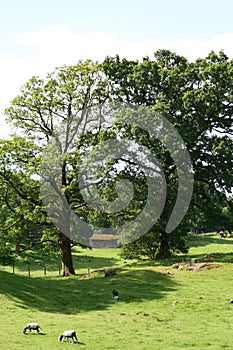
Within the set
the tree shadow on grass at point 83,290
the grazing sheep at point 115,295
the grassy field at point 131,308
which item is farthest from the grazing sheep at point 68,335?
the grazing sheep at point 115,295

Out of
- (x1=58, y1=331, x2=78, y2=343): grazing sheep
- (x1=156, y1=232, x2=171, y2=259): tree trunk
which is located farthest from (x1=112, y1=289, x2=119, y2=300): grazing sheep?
(x1=156, y1=232, x2=171, y2=259): tree trunk

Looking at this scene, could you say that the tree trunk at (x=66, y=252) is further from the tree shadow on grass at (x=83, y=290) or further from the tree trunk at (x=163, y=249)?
the tree trunk at (x=163, y=249)

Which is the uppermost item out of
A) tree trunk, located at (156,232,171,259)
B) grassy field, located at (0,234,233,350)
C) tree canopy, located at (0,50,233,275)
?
tree canopy, located at (0,50,233,275)

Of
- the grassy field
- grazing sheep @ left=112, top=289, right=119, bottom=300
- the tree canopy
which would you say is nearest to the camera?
the grassy field

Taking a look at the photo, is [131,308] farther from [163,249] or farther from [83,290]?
[163,249]

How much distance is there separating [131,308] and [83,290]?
27.5ft

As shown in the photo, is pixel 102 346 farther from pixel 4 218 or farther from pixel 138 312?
pixel 4 218

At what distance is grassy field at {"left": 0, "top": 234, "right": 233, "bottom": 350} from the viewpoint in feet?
71.5

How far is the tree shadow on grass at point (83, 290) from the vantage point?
32.9 m

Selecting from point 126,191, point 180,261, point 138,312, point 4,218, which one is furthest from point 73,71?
point 138,312

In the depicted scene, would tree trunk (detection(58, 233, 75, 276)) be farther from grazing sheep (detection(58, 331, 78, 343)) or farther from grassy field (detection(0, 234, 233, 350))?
grazing sheep (detection(58, 331, 78, 343))

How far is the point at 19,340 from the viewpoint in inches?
851

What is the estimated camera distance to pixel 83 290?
38281 millimetres

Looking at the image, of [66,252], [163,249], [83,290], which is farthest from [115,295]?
[163,249]
